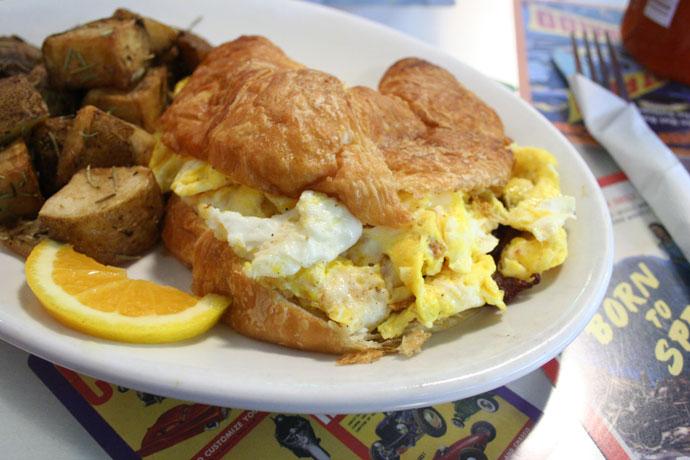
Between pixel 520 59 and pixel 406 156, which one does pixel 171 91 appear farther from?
pixel 520 59

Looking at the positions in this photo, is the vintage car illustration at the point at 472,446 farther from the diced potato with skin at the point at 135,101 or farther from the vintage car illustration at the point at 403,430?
the diced potato with skin at the point at 135,101

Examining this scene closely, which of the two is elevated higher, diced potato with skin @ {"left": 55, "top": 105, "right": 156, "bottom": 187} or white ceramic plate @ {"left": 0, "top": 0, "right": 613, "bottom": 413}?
diced potato with skin @ {"left": 55, "top": 105, "right": 156, "bottom": 187}

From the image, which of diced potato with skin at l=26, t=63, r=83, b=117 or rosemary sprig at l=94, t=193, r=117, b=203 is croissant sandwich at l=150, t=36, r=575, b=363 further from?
diced potato with skin at l=26, t=63, r=83, b=117

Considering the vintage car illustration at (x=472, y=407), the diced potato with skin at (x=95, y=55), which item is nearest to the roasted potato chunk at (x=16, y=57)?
the diced potato with skin at (x=95, y=55)

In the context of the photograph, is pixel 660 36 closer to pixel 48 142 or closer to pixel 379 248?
pixel 379 248

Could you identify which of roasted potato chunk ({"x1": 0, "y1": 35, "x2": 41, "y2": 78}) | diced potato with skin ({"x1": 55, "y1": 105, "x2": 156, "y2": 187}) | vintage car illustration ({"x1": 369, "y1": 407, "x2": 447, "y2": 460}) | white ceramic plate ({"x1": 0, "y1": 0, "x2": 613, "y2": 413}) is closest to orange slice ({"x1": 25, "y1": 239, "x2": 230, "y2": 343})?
white ceramic plate ({"x1": 0, "y1": 0, "x2": 613, "y2": 413})

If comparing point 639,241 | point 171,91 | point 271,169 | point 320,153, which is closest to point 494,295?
point 320,153

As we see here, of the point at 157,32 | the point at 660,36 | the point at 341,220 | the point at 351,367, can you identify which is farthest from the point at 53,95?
the point at 660,36
